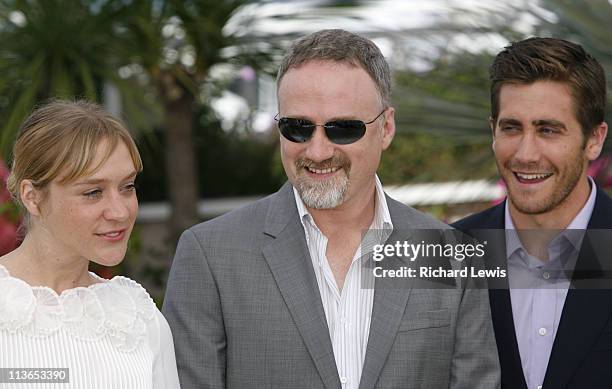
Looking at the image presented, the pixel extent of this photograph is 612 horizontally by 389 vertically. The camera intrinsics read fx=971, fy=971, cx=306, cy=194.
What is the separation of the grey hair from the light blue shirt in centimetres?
73

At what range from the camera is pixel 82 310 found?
2.72 metres

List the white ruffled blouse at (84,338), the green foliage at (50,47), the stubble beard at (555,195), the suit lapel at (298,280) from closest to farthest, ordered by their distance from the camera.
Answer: the white ruffled blouse at (84,338) < the suit lapel at (298,280) < the stubble beard at (555,195) < the green foliage at (50,47)

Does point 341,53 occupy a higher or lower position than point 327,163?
higher

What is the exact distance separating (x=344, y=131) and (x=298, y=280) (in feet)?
1.54

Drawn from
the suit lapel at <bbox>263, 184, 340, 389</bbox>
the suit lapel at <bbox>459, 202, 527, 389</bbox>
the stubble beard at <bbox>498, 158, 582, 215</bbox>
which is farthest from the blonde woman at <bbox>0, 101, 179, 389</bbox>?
the stubble beard at <bbox>498, 158, 582, 215</bbox>

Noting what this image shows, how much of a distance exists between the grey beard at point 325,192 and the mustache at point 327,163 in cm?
4

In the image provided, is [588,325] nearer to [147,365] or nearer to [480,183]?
[147,365]

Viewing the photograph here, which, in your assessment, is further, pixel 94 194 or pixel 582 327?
pixel 582 327

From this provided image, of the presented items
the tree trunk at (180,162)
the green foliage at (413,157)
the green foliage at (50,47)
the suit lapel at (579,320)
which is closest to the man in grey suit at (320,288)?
the suit lapel at (579,320)

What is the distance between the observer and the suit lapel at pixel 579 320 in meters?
2.96

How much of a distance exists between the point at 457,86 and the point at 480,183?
595 millimetres

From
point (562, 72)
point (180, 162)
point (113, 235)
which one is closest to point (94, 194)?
point (113, 235)

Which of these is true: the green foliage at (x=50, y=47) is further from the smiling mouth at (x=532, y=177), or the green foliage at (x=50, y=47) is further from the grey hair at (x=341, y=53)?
the smiling mouth at (x=532, y=177)

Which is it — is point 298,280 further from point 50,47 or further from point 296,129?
point 50,47
